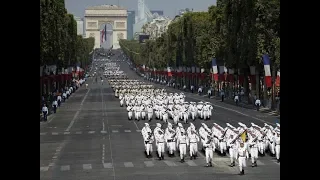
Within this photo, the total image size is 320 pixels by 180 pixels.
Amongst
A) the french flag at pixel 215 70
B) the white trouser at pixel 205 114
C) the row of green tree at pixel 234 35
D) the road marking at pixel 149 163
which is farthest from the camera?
the french flag at pixel 215 70

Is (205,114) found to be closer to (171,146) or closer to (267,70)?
(267,70)

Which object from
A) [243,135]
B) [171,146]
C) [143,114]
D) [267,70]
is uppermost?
[267,70]

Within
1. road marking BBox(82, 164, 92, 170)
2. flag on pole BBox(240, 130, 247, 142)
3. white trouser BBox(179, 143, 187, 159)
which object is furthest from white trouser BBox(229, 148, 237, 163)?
road marking BBox(82, 164, 92, 170)

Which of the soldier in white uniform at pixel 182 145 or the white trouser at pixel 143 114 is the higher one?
the soldier in white uniform at pixel 182 145

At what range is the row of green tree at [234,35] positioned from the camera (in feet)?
245

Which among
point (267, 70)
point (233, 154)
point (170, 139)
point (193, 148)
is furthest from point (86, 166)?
point (267, 70)

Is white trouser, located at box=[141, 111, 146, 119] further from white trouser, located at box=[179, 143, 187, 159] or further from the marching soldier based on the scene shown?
white trouser, located at box=[179, 143, 187, 159]

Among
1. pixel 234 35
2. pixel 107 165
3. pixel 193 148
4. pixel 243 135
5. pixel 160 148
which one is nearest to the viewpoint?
pixel 243 135

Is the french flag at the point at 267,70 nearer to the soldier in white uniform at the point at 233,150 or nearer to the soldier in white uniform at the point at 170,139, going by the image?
the soldier in white uniform at the point at 170,139

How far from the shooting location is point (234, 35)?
91.6m

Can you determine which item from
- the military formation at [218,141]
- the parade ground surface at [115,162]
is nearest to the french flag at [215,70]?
the parade ground surface at [115,162]

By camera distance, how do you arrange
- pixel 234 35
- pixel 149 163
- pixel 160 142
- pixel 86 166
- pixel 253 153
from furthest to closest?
pixel 234 35 < pixel 160 142 < pixel 149 163 < pixel 86 166 < pixel 253 153
